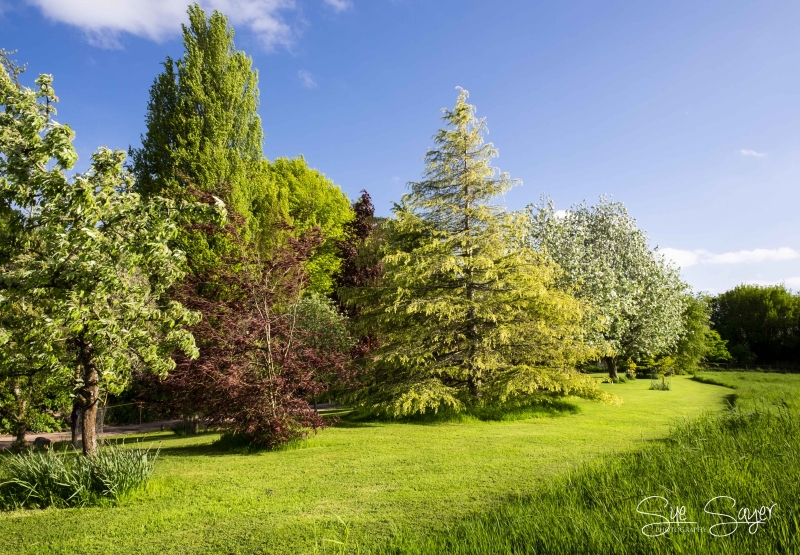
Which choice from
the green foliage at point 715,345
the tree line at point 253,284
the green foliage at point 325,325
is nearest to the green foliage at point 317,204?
the tree line at point 253,284

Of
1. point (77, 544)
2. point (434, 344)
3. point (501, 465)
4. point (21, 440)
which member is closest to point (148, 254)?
point (77, 544)

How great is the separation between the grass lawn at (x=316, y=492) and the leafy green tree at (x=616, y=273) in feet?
40.1

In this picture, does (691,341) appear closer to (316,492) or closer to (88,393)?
(316,492)

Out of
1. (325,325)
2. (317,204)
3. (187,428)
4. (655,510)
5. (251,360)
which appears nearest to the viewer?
(655,510)

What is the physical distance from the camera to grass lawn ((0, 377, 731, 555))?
17.5ft

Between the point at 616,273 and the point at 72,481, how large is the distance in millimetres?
24516

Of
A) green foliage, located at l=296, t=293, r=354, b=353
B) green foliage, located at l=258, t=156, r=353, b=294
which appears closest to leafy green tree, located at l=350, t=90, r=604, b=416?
green foliage, located at l=296, t=293, r=354, b=353

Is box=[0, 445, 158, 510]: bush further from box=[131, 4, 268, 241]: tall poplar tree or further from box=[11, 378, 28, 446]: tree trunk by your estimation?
box=[131, 4, 268, 241]: tall poplar tree

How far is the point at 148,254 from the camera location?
7184mm

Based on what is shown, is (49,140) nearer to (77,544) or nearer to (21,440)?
(77,544)

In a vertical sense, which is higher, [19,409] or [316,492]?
[19,409]

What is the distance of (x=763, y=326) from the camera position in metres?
51.0

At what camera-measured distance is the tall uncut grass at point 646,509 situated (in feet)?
12.0

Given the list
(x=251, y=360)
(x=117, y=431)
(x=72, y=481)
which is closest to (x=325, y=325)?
(x=251, y=360)
